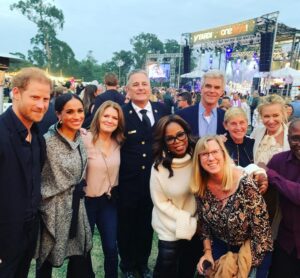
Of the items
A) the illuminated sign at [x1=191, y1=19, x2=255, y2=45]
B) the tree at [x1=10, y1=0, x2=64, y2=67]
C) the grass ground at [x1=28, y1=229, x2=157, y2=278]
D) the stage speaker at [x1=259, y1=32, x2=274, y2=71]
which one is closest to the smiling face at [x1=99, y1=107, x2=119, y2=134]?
the grass ground at [x1=28, y1=229, x2=157, y2=278]

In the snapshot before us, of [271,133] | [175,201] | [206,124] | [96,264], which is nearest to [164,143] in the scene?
[175,201]

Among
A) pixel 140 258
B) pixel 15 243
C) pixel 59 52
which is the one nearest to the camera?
pixel 15 243

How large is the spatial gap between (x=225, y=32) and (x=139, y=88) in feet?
63.4

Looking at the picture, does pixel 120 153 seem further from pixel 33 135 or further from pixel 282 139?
pixel 282 139

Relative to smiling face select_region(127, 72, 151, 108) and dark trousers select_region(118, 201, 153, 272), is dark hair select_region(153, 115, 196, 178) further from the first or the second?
dark trousers select_region(118, 201, 153, 272)

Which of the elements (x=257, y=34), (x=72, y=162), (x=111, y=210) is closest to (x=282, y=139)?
(x=111, y=210)

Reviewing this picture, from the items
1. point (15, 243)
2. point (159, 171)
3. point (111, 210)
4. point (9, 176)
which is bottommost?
point (111, 210)

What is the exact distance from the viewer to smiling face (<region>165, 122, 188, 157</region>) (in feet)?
8.30

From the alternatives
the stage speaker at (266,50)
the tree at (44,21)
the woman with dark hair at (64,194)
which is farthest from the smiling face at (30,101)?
the tree at (44,21)

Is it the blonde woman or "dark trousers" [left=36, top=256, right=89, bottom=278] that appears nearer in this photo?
"dark trousers" [left=36, top=256, right=89, bottom=278]

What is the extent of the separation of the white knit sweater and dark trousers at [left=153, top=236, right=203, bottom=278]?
98 mm

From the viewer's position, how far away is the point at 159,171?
259cm

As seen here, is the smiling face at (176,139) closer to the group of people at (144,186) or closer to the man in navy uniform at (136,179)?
the group of people at (144,186)

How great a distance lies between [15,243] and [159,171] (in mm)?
1220
